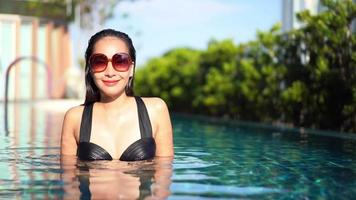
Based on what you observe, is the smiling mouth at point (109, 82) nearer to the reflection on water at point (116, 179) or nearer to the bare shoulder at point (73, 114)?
the bare shoulder at point (73, 114)

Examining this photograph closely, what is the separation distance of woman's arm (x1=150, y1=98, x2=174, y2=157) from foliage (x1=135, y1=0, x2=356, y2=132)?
6848 mm

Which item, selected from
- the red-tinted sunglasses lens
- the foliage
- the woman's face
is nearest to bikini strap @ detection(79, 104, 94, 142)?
the woman's face

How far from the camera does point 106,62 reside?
431 cm

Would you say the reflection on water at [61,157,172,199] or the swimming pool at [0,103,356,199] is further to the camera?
the swimming pool at [0,103,356,199]

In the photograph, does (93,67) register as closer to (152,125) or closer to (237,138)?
(152,125)

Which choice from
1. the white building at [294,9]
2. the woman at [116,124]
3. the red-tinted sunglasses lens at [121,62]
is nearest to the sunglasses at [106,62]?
the red-tinted sunglasses lens at [121,62]

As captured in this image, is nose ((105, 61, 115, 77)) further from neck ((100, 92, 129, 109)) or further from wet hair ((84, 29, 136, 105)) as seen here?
neck ((100, 92, 129, 109))

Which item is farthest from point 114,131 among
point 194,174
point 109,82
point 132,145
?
point 194,174

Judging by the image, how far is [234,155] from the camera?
745 centimetres

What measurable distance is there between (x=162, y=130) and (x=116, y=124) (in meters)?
0.35

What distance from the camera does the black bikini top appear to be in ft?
15.0

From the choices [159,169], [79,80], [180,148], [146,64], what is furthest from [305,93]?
[79,80]

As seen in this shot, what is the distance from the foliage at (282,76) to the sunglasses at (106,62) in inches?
285

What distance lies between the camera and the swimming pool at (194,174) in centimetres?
418
